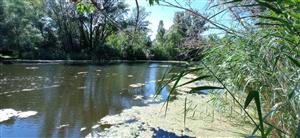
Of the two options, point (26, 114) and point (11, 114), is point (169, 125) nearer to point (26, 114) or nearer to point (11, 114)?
point (26, 114)

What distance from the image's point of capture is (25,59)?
21531mm

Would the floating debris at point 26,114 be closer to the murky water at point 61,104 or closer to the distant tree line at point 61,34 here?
the murky water at point 61,104

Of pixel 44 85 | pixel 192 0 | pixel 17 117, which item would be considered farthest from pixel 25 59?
pixel 192 0

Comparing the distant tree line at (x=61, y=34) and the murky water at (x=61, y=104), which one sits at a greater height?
the distant tree line at (x=61, y=34)

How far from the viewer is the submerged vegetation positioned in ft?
4.47

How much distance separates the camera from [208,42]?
3.99 m

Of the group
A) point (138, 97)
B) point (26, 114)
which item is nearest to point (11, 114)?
point (26, 114)

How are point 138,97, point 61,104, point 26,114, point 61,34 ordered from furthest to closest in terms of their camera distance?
1. point 61,34
2. point 138,97
3. point 61,104
4. point 26,114

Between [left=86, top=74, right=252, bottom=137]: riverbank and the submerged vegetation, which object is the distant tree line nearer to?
the submerged vegetation

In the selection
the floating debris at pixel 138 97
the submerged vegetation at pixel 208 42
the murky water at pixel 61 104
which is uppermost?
the submerged vegetation at pixel 208 42

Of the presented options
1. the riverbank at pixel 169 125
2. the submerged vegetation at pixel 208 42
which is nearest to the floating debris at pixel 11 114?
the riverbank at pixel 169 125

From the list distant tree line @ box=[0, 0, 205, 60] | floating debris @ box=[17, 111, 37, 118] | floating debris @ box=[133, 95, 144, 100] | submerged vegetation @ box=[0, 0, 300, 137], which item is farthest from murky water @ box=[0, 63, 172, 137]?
distant tree line @ box=[0, 0, 205, 60]

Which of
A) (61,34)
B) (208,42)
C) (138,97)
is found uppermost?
(61,34)

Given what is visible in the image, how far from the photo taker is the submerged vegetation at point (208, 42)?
1.36 metres
